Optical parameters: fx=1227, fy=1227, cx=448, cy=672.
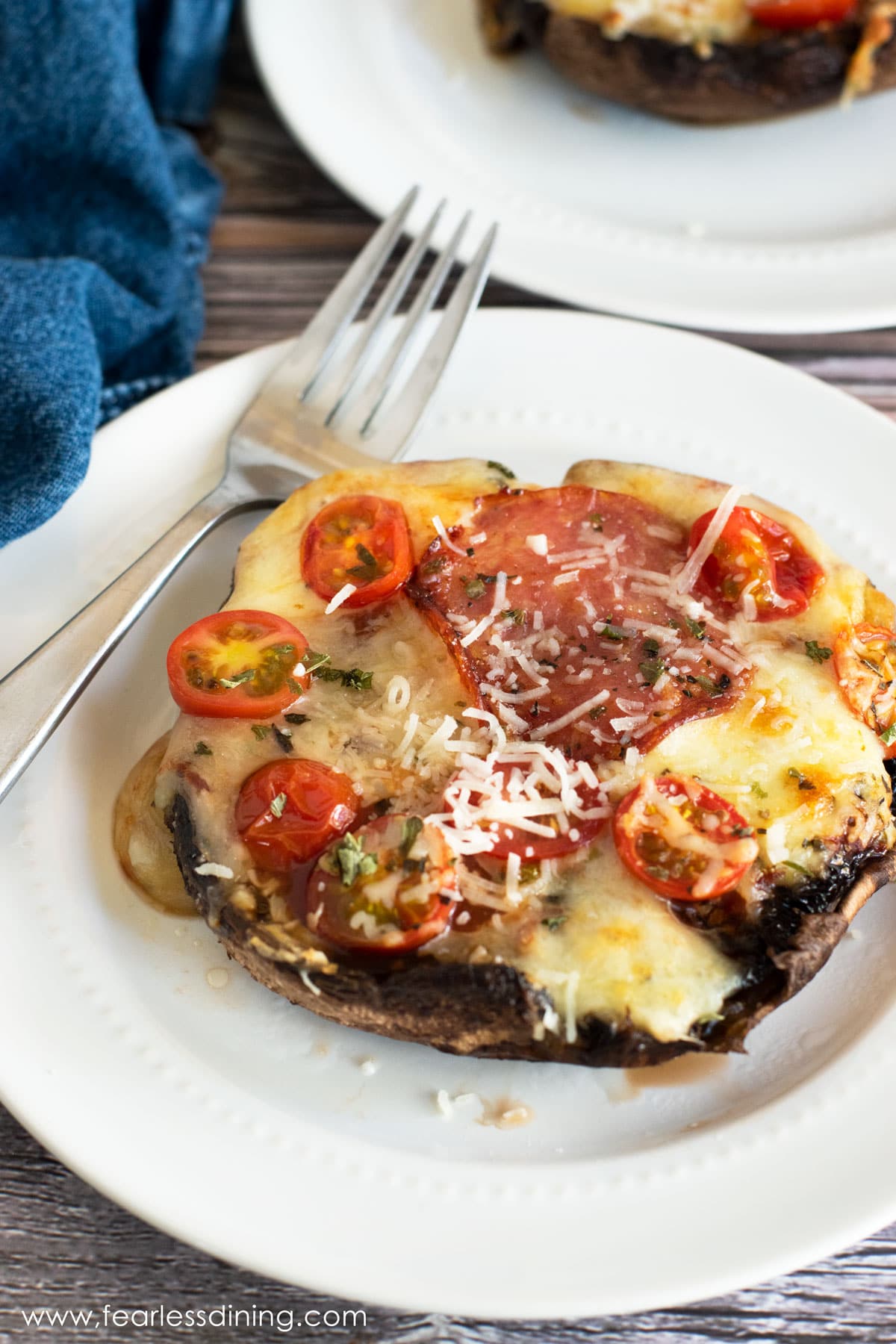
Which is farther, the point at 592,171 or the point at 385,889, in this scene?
the point at 592,171

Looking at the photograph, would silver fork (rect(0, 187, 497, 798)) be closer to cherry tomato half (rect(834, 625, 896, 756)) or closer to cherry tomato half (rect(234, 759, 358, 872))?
cherry tomato half (rect(234, 759, 358, 872))

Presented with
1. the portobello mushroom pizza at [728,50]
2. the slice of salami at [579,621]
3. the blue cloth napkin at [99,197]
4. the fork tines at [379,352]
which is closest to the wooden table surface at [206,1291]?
the slice of salami at [579,621]

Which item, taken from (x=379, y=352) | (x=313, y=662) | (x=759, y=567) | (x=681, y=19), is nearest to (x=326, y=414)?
(x=379, y=352)

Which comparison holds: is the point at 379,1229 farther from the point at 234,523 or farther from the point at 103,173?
the point at 103,173

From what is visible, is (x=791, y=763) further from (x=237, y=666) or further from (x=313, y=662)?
(x=237, y=666)

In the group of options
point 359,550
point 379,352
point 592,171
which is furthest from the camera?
point 592,171

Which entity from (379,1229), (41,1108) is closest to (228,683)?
(41,1108)

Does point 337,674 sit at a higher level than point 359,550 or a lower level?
lower
